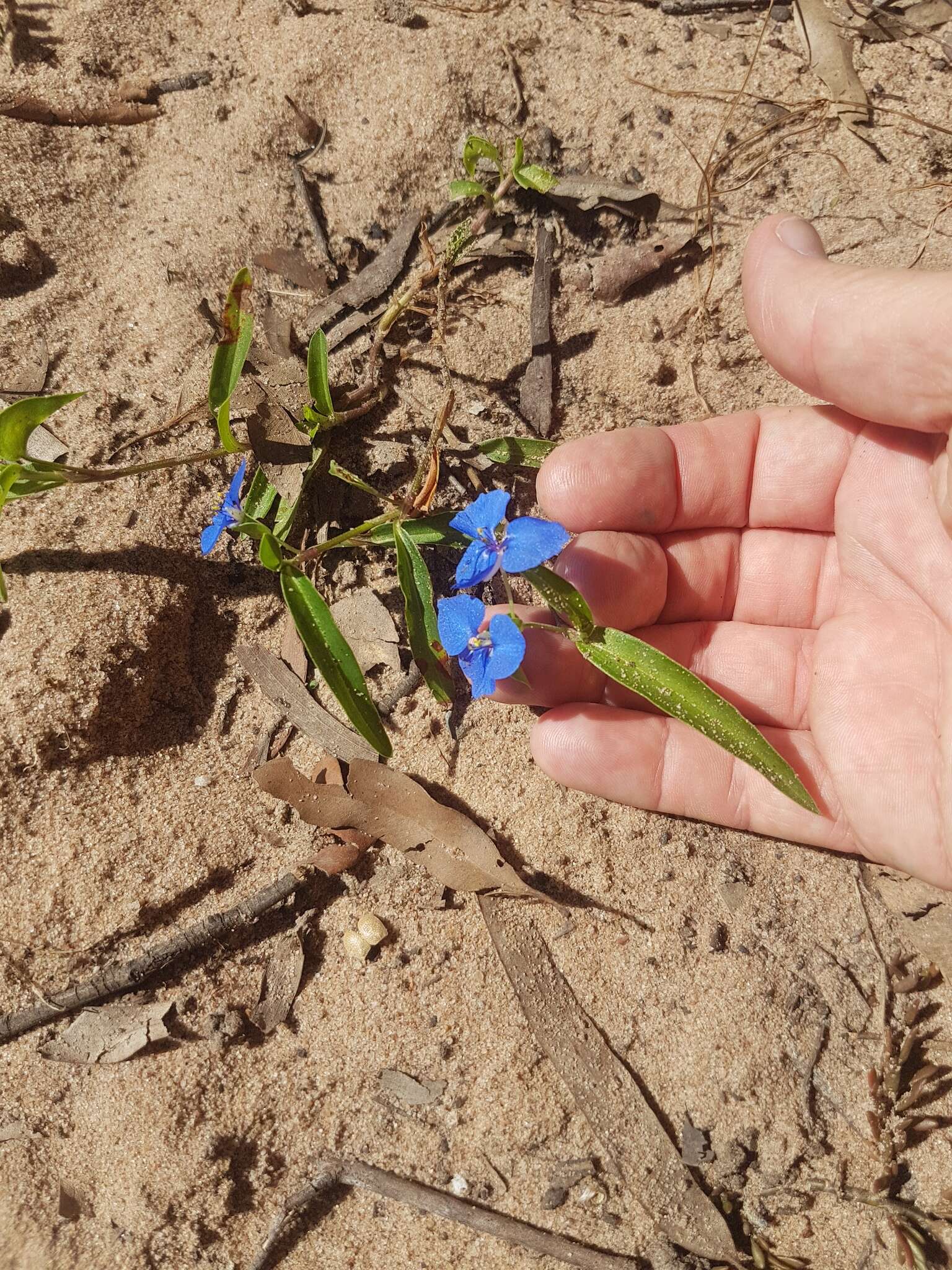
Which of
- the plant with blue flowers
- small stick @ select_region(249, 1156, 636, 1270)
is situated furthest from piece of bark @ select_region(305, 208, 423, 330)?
small stick @ select_region(249, 1156, 636, 1270)

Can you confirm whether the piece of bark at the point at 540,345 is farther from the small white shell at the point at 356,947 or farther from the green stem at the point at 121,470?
the small white shell at the point at 356,947

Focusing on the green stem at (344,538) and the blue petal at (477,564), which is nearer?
the blue petal at (477,564)

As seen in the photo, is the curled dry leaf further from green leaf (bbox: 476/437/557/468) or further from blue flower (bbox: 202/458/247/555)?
green leaf (bbox: 476/437/557/468)

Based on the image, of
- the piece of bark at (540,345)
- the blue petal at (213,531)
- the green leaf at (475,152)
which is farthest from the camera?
the piece of bark at (540,345)

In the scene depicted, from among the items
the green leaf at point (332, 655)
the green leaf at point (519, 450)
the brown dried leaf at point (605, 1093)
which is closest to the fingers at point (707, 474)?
the green leaf at point (519, 450)

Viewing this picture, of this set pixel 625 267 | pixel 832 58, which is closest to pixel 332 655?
pixel 625 267

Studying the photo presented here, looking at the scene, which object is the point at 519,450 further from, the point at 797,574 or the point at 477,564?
the point at 797,574
